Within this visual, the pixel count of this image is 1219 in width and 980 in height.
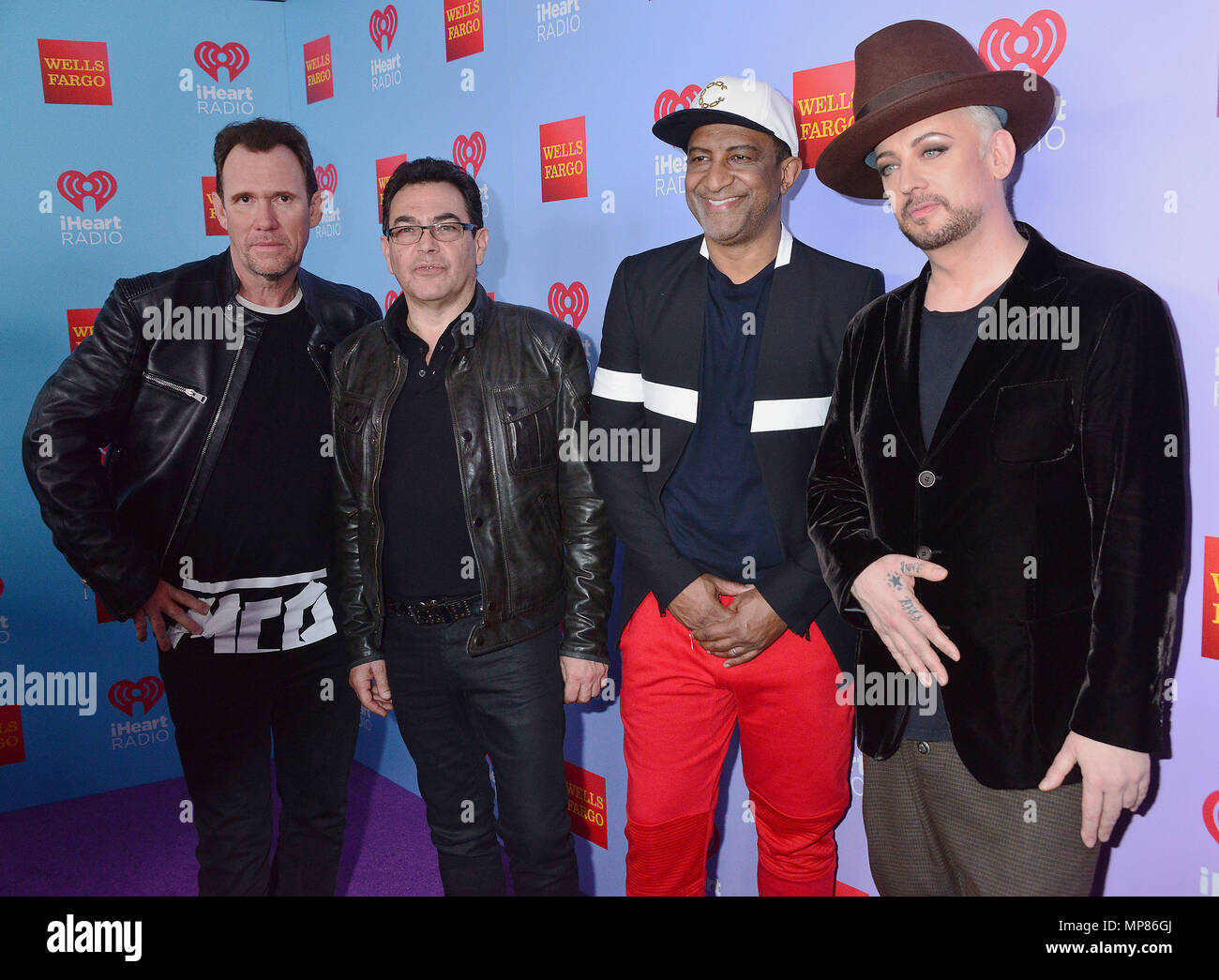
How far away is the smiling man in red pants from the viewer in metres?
2.14

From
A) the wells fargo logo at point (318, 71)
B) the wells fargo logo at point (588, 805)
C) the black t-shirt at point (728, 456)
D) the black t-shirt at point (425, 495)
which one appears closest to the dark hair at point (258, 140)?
the black t-shirt at point (425, 495)

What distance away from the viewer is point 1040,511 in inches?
65.9

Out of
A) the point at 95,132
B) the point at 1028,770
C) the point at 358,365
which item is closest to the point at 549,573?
the point at 358,365

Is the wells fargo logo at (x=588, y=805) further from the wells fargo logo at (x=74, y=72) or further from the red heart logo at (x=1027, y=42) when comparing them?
the wells fargo logo at (x=74, y=72)

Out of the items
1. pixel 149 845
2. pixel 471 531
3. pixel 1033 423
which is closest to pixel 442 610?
pixel 471 531

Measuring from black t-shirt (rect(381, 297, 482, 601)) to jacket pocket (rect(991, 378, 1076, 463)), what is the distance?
1268 mm

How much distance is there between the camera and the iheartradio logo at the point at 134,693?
427cm

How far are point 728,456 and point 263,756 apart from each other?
1532 mm

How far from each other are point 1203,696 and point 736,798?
1319mm

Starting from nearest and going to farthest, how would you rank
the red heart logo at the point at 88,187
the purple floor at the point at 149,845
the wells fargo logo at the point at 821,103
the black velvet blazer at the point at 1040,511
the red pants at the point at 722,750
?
1. the black velvet blazer at the point at 1040,511
2. the red pants at the point at 722,750
3. the wells fargo logo at the point at 821,103
4. the purple floor at the point at 149,845
5. the red heart logo at the point at 88,187

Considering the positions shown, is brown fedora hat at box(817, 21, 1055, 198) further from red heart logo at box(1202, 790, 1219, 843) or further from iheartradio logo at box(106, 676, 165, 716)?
iheartradio logo at box(106, 676, 165, 716)

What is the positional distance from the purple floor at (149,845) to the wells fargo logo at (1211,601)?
250 cm

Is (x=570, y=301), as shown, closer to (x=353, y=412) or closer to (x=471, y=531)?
(x=353, y=412)

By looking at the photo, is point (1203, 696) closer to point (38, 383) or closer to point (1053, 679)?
point (1053, 679)
